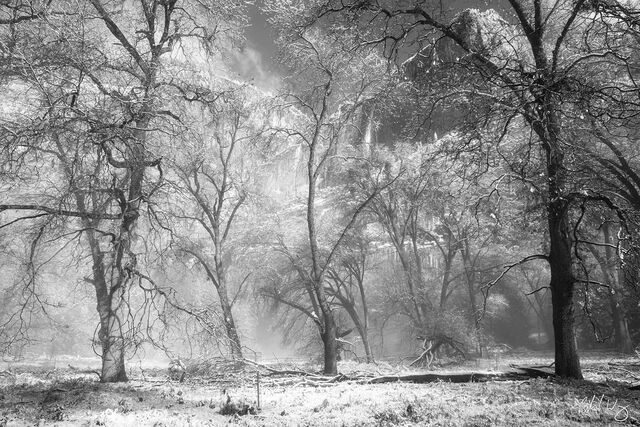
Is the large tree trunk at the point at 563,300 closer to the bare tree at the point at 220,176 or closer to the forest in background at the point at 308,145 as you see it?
the forest in background at the point at 308,145

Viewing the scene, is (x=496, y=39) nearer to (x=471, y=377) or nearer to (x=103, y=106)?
(x=471, y=377)

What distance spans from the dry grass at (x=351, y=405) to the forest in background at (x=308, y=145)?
3.05 ft

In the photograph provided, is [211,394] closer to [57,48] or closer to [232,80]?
[57,48]

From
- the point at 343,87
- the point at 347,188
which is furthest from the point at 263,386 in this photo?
the point at 347,188

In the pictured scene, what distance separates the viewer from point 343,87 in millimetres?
12898

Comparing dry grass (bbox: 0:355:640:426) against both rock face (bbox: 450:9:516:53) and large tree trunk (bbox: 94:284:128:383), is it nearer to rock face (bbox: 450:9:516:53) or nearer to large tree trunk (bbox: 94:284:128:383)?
large tree trunk (bbox: 94:284:128:383)

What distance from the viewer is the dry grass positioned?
4.79 m

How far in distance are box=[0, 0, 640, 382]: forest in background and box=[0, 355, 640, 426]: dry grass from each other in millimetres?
929

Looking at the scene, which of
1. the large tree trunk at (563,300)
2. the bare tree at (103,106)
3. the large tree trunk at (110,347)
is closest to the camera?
the bare tree at (103,106)

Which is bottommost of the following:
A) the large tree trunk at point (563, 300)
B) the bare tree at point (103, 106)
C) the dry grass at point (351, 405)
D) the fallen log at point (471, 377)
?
the fallen log at point (471, 377)

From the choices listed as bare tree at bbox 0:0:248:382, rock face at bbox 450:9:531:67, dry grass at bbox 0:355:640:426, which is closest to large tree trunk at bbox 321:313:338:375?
dry grass at bbox 0:355:640:426

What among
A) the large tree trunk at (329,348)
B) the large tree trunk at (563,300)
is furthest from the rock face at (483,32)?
the large tree trunk at (329,348)

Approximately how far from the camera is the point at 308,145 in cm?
1317

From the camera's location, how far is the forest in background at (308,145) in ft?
19.1
